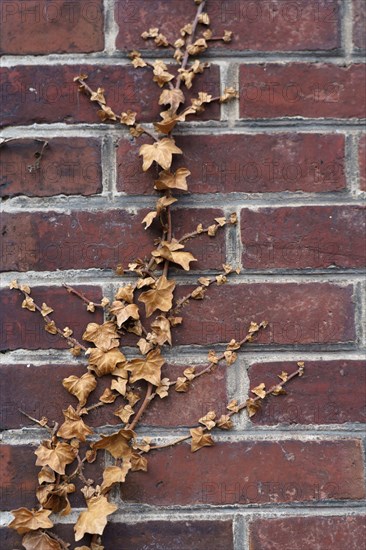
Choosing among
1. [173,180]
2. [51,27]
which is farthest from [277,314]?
[51,27]

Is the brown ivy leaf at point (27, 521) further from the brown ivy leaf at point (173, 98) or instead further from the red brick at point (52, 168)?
the brown ivy leaf at point (173, 98)

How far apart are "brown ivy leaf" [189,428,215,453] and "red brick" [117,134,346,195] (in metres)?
0.29

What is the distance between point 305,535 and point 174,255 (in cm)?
37

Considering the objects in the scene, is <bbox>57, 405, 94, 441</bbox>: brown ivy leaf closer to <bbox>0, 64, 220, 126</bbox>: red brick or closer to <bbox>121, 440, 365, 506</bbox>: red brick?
<bbox>121, 440, 365, 506</bbox>: red brick

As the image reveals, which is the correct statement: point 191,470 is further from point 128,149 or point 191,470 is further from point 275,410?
point 128,149

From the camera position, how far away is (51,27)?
2.68ft

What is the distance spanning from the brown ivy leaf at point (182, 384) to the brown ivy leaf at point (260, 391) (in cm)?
8

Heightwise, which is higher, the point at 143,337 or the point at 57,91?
the point at 57,91

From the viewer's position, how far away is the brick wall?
80cm

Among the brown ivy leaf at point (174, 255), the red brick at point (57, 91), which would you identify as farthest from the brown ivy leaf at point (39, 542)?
the red brick at point (57, 91)

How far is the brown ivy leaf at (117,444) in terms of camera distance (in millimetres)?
783

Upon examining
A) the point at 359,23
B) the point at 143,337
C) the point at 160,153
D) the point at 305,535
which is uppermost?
the point at 359,23

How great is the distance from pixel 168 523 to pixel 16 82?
1.84 ft

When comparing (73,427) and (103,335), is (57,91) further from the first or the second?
(73,427)
